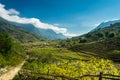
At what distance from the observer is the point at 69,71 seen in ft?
85.3

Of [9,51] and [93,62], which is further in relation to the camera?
[9,51]

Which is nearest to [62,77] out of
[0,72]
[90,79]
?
[90,79]

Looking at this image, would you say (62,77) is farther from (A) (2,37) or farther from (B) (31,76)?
(A) (2,37)

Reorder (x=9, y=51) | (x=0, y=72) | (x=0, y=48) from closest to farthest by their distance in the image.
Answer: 1. (x=0, y=72)
2. (x=0, y=48)
3. (x=9, y=51)

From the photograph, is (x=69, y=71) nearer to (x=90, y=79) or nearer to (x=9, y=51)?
(x=90, y=79)

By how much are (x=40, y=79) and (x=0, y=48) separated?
135 feet

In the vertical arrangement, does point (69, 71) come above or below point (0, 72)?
above

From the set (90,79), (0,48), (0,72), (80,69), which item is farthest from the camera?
Answer: (0,48)

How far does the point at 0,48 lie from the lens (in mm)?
65188

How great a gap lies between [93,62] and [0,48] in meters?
41.0

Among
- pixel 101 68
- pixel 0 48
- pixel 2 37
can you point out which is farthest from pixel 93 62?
pixel 2 37

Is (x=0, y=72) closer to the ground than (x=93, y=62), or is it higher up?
closer to the ground

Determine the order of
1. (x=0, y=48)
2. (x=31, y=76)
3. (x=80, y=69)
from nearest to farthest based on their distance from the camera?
(x=80, y=69), (x=31, y=76), (x=0, y=48)

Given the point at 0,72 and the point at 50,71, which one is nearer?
the point at 50,71
